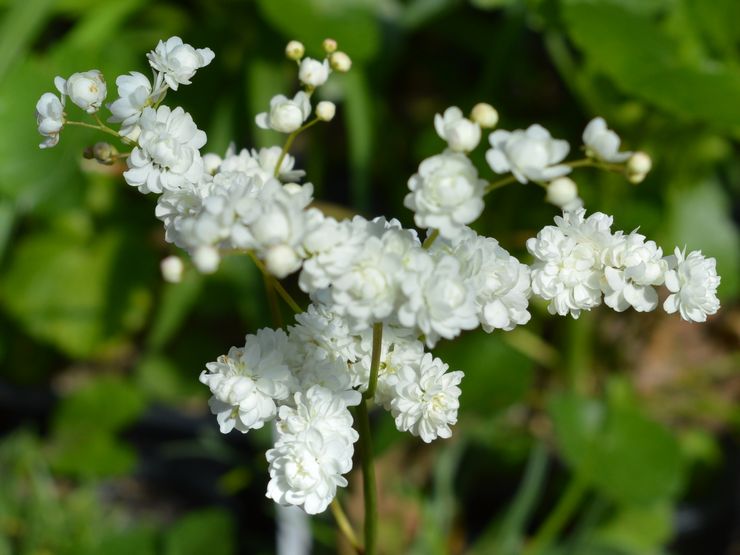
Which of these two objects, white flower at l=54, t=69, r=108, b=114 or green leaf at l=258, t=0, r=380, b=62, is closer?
white flower at l=54, t=69, r=108, b=114

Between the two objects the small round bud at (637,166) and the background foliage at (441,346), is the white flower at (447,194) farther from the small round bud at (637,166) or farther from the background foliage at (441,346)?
the background foliage at (441,346)

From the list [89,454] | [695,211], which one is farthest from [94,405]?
[695,211]

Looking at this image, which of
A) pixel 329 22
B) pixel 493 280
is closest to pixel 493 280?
pixel 493 280

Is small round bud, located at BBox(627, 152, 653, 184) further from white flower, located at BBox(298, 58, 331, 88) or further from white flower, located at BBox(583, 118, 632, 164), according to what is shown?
white flower, located at BBox(298, 58, 331, 88)

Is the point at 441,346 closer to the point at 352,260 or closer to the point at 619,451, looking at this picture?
the point at 619,451

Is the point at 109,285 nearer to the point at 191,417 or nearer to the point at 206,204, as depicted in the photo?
the point at 191,417

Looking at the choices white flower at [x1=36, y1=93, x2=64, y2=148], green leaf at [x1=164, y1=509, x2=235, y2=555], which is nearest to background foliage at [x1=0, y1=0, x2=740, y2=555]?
green leaf at [x1=164, y1=509, x2=235, y2=555]

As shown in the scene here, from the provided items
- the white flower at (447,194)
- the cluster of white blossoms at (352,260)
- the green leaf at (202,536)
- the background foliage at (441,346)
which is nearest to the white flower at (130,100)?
the cluster of white blossoms at (352,260)
